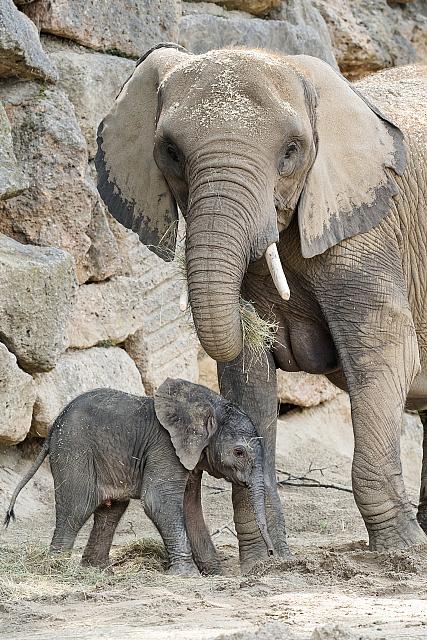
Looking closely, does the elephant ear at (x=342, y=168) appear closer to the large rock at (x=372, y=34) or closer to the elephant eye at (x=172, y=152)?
the elephant eye at (x=172, y=152)

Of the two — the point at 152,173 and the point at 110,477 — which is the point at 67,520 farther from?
the point at 152,173

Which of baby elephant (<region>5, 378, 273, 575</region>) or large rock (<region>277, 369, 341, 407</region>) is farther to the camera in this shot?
large rock (<region>277, 369, 341, 407</region>)

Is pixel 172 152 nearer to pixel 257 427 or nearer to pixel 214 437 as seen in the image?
pixel 214 437

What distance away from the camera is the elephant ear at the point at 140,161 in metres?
7.06

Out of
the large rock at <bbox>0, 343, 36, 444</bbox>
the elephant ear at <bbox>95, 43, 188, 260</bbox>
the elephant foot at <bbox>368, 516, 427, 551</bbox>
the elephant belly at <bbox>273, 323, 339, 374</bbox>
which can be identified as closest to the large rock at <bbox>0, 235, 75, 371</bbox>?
the large rock at <bbox>0, 343, 36, 444</bbox>

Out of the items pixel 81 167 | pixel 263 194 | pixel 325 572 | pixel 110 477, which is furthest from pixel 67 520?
pixel 81 167

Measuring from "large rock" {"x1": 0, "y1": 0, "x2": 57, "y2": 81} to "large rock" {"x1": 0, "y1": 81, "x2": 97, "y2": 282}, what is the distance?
0.13 m

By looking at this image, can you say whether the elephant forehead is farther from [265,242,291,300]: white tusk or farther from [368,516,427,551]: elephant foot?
[368,516,427,551]: elephant foot

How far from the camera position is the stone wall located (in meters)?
8.38

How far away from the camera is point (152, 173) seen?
7.14 metres

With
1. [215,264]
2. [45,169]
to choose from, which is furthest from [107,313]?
[215,264]

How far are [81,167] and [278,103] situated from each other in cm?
301

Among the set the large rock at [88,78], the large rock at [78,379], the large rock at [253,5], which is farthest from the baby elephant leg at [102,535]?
the large rock at [253,5]

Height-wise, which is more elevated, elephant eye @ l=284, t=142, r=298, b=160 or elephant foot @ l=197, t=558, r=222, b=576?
elephant eye @ l=284, t=142, r=298, b=160
